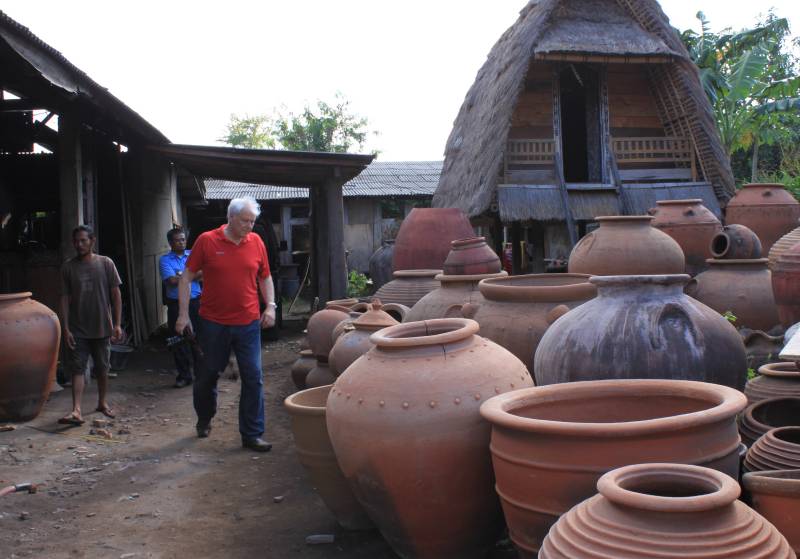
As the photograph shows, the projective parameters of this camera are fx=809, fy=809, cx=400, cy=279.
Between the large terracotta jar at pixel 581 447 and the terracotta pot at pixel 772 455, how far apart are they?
280 mm

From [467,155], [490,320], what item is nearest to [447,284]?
[490,320]

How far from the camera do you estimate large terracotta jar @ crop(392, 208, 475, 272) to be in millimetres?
9742

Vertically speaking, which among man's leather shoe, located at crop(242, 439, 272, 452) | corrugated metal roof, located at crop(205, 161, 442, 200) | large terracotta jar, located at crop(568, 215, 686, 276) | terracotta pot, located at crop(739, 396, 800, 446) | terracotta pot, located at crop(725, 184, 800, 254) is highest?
corrugated metal roof, located at crop(205, 161, 442, 200)

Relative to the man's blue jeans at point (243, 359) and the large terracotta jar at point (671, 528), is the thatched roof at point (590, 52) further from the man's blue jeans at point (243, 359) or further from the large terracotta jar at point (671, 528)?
the large terracotta jar at point (671, 528)

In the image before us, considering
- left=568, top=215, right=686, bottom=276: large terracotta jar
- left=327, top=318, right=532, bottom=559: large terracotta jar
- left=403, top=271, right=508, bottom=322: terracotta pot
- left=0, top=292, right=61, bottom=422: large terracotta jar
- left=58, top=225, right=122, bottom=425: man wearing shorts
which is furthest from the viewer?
left=58, top=225, right=122, bottom=425: man wearing shorts

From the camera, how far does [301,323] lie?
1417cm

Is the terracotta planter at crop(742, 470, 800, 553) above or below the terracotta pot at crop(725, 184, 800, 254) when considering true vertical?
below

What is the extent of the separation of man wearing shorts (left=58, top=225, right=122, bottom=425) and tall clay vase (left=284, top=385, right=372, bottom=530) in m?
3.14

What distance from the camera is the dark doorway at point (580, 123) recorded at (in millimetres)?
13484

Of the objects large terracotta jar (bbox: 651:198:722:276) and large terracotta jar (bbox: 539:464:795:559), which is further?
large terracotta jar (bbox: 651:198:722:276)

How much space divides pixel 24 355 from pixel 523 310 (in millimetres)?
4237

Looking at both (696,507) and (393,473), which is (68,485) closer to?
(393,473)

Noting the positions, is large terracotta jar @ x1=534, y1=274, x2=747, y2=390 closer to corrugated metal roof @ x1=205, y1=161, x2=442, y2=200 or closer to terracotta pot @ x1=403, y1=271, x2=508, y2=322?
terracotta pot @ x1=403, y1=271, x2=508, y2=322

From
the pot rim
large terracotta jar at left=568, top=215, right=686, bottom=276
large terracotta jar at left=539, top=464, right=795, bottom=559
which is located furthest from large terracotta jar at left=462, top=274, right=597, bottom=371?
large terracotta jar at left=539, top=464, right=795, bottom=559
